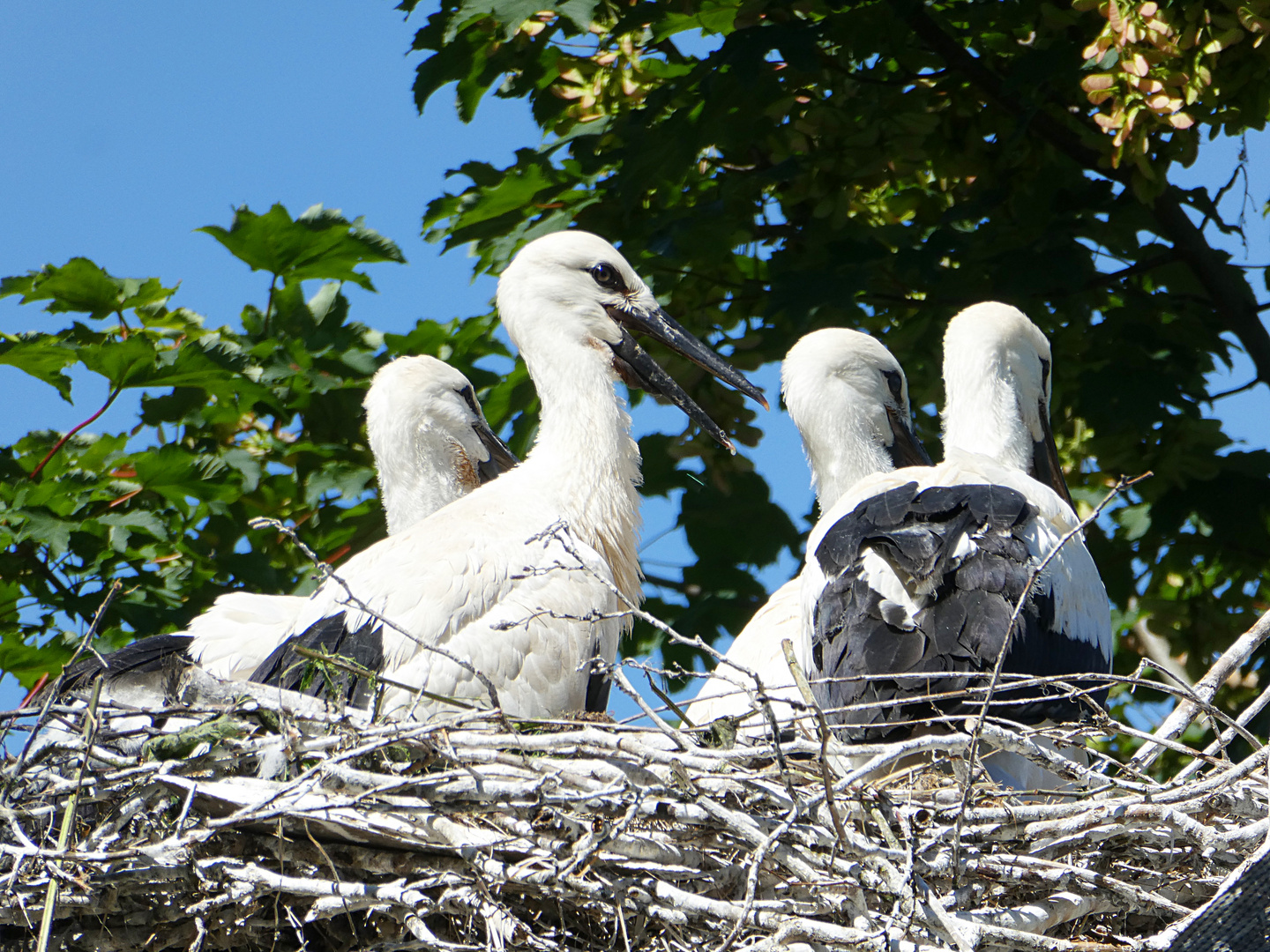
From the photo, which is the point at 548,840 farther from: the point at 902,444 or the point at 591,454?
the point at 902,444

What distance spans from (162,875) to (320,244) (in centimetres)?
293

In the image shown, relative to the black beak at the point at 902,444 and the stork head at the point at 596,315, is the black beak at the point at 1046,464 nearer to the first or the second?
the black beak at the point at 902,444

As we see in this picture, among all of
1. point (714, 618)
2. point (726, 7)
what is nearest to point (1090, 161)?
point (726, 7)

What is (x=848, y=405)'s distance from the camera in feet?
15.4

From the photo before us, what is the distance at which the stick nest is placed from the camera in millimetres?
2316

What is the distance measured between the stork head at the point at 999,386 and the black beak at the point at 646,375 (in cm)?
74

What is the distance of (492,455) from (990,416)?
5.27ft

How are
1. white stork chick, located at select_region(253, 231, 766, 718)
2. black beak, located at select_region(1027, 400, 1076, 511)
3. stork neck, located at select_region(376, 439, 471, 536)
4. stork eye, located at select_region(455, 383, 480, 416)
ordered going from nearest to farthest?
white stork chick, located at select_region(253, 231, 766, 718) < black beak, located at select_region(1027, 400, 1076, 511) < stork neck, located at select_region(376, 439, 471, 536) < stork eye, located at select_region(455, 383, 480, 416)

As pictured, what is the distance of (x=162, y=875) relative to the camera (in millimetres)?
2408

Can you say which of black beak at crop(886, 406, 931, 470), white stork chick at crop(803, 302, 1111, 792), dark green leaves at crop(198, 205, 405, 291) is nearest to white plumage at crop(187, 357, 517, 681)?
dark green leaves at crop(198, 205, 405, 291)

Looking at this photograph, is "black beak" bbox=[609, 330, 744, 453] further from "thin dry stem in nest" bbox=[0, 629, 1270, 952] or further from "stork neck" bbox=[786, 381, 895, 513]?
"thin dry stem in nest" bbox=[0, 629, 1270, 952]

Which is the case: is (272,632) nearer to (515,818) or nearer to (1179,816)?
(515,818)

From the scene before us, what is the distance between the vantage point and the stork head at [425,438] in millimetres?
4742

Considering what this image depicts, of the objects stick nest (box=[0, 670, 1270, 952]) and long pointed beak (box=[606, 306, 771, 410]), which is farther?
long pointed beak (box=[606, 306, 771, 410])
